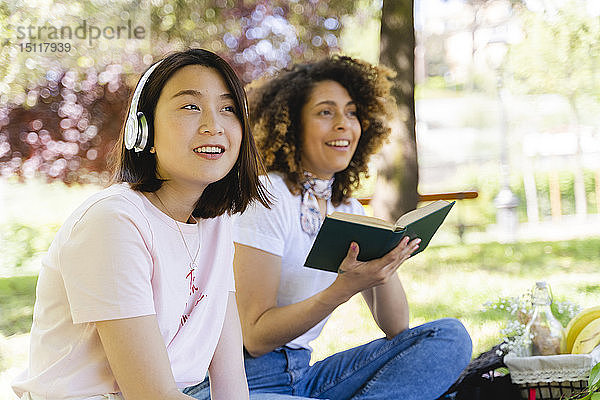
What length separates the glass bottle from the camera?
2.30 m

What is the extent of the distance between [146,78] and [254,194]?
381mm

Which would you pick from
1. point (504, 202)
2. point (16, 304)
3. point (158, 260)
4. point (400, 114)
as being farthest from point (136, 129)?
point (504, 202)

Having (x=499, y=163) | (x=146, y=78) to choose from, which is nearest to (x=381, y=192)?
(x=146, y=78)

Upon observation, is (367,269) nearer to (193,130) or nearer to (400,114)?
(193,130)

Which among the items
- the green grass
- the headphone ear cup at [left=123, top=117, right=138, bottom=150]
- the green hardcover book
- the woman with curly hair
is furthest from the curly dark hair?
the green grass

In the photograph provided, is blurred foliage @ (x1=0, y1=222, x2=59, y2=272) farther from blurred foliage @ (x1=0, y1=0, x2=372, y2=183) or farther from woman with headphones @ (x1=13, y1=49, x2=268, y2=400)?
woman with headphones @ (x1=13, y1=49, x2=268, y2=400)

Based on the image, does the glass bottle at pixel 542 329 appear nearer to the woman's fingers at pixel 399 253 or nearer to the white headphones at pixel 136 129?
the woman's fingers at pixel 399 253

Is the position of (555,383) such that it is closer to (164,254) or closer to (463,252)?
(164,254)

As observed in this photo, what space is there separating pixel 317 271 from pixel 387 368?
384 millimetres

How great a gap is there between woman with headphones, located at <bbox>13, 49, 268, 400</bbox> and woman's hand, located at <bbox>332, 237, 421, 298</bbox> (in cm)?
33

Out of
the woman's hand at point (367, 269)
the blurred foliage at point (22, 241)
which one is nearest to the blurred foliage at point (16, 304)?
the blurred foliage at point (22, 241)

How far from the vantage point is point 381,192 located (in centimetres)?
513

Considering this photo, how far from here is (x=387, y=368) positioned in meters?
2.27

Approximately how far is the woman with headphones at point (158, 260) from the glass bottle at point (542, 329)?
1.05 m
